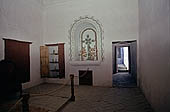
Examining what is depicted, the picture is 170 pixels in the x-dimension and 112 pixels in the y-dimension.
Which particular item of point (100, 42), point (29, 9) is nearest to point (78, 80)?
point (100, 42)

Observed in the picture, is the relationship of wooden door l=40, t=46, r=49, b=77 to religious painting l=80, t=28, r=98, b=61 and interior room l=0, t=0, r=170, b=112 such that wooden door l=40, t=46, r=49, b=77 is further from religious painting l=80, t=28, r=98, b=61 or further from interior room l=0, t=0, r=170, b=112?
religious painting l=80, t=28, r=98, b=61

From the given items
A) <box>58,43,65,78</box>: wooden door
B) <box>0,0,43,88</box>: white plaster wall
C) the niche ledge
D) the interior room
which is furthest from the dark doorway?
<box>0,0,43,88</box>: white plaster wall

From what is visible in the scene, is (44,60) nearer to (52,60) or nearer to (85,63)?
(52,60)

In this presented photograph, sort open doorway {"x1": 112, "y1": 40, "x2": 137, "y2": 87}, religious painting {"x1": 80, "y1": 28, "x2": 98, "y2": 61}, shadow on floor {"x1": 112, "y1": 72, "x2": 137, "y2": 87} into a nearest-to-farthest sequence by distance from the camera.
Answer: shadow on floor {"x1": 112, "y1": 72, "x2": 137, "y2": 87}
open doorway {"x1": 112, "y1": 40, "x2": 137, "y2": 87}
religious painting {"x1": 80, "y1": 28, "x2": 98, "y2": 61}

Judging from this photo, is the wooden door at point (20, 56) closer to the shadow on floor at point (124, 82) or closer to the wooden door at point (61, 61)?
the wooden door at point (61, 61)

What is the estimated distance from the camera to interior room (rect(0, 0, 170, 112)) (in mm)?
4176

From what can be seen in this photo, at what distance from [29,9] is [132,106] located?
607cm

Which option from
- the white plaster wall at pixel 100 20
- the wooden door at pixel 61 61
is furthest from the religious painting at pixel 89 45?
the wooden door at pixel 61 61

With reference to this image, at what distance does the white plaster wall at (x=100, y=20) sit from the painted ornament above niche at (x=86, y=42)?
23 cm

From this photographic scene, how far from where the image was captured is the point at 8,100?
4.01 meters

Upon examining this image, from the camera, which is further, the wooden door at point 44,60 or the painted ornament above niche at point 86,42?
the wooden door at point 44,60

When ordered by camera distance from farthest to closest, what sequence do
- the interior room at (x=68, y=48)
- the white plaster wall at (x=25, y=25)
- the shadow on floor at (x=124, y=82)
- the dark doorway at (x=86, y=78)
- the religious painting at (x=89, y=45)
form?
the religious painting at (x=89, y=45) → the dark doorway at (x=86, y=78) → the shadow on floor at (x=124, y=82) → the white plaster wall at (x=25, y=25) → the interior room at (x=68, y=48)

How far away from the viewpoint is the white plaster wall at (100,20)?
5422 mm

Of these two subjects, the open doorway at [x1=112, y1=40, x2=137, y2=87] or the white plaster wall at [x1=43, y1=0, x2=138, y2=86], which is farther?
the open doorway at [x1=112, y1=40, x2=137, y2=87]
